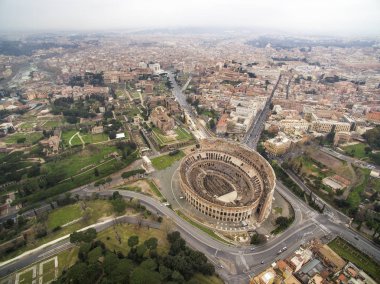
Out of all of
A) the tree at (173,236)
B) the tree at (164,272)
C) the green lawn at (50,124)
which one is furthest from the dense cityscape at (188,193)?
the green lawn at (50,124)

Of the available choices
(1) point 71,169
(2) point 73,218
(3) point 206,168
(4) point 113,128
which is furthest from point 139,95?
(2) point 73,218

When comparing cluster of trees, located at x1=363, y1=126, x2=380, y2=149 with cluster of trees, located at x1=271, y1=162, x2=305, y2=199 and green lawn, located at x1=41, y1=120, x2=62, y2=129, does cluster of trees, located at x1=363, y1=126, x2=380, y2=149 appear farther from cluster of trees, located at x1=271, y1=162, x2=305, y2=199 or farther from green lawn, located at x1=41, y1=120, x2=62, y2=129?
green lawn, located at x1=41, y1=120, x2=62, y2=129

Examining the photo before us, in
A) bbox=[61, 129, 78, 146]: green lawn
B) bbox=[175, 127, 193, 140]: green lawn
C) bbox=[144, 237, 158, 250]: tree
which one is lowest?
bbox=[175, 127, 193, 140]: green lawn

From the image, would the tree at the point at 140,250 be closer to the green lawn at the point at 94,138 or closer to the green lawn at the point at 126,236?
the green lawn at the point at 126,236

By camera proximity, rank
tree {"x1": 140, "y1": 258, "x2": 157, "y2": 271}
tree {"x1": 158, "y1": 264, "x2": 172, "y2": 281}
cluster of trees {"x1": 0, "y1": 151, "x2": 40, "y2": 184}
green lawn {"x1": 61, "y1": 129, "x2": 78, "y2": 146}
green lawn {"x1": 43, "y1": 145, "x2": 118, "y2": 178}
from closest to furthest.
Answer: tree {"x1": 158, "y1": 264, "x2": 172, "y2": 281}, tree {"x1": 140, "y1": 258, "x2": 157, "y2": 271}, cluster of trees {"x1": 0, "y1": 151, "x2": 40, "y2": 184}, green lawn {"x1": 43, "y1": 145, "x2": 118, "y2": 178}, green lawn {"x1": 61, "y1": 129, "x2": 78, "y2": 146}

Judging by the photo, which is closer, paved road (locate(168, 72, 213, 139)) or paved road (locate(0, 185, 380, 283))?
paved road (locate(0, 185, 380, 283))

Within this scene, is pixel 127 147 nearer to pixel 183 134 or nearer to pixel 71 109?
pixel 183 134

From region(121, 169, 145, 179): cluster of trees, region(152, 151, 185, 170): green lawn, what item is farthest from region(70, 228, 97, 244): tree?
region(152, 151, 185, 170): green lawn
